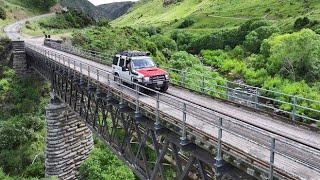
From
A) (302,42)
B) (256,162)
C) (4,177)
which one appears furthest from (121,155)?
(302,42)

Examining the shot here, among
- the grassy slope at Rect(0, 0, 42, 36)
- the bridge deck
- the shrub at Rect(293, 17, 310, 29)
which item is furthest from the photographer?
the grassy slope at Rect(0, 0, 42, 36)

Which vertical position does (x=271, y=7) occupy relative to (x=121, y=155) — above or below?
above

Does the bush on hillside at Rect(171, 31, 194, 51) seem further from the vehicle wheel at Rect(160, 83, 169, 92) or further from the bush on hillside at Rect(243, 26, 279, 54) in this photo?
the vehicle wheel at Rect(160, 83, 169, 92)

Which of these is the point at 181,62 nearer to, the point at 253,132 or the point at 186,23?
the point at 253,132

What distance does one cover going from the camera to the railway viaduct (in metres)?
A: 11.4

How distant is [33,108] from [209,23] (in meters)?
102

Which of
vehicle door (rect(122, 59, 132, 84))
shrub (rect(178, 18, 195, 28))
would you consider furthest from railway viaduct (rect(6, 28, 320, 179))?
shrub (rect(178, 18, 195, 28))

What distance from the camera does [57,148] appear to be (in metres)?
32.7

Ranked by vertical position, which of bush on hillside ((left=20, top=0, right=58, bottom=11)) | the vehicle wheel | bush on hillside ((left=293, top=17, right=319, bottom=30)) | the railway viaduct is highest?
bush on hillside ((left=20, top=0, right=58, bottom=11))

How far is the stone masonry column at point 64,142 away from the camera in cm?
3269

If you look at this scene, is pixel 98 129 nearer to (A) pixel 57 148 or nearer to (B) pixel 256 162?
(A) pixel 57 148

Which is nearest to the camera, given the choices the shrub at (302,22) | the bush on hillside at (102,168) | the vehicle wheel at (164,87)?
the vehicle wheel at (164,87)

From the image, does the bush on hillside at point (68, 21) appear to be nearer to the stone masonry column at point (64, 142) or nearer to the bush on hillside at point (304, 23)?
the bush on hillside at point (304, 23)

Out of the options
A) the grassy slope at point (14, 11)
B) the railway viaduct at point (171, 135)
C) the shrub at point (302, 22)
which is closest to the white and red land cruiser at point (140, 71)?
the railway viaduct at point (171, 135)
